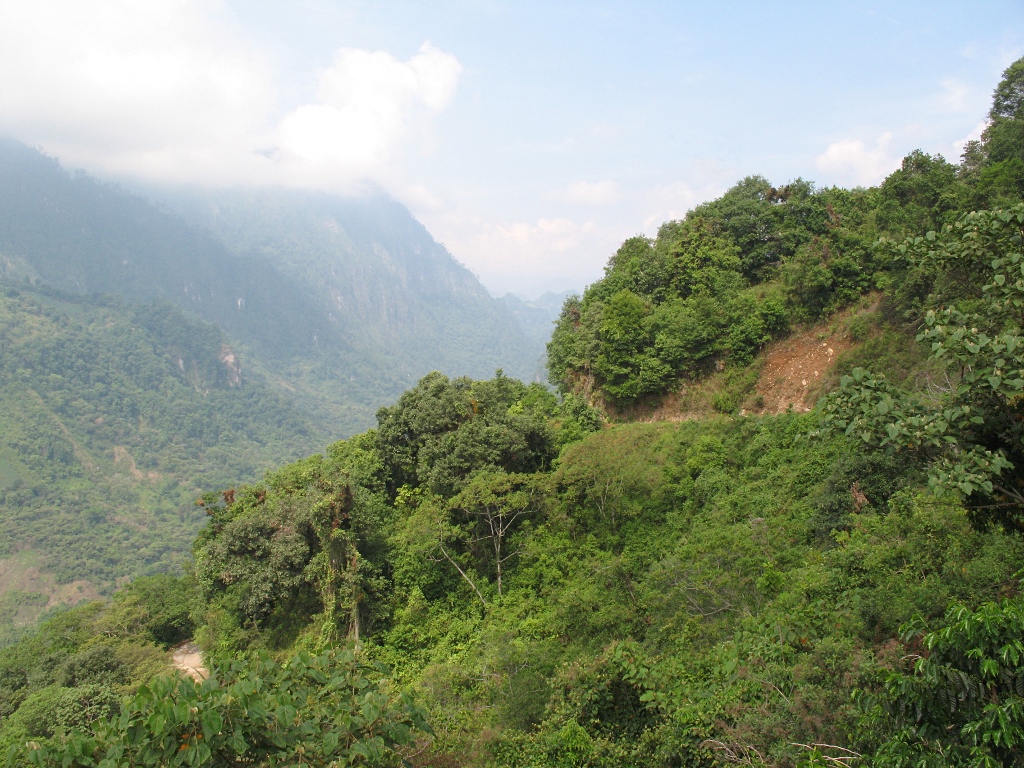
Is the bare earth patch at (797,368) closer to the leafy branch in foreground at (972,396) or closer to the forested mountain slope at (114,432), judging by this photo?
the leafy branch in foreground at (972,396)

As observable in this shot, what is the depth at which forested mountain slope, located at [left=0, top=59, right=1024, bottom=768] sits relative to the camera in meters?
4.40

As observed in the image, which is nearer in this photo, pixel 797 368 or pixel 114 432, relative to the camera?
pixel 797 368

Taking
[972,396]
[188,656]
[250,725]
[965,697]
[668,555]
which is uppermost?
[972,396]

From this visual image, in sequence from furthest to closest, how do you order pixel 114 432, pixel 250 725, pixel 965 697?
pixel 114 432, pixel 250 725, pixel 965 697

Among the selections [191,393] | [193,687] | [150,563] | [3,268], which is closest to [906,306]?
[193,687]

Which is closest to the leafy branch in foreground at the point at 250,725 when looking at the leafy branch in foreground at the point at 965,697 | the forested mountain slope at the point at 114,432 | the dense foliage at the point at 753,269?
the leafy branch in foreground at the point at 965,697

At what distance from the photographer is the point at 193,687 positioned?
4.19 meters

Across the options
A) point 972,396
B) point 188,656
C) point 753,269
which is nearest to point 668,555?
point 972,396

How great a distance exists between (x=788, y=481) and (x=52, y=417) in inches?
5061

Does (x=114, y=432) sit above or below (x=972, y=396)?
below

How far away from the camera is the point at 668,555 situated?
45.2ft

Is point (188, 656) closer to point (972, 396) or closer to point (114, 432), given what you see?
point (972, 396)

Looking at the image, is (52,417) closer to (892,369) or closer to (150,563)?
(150,563)

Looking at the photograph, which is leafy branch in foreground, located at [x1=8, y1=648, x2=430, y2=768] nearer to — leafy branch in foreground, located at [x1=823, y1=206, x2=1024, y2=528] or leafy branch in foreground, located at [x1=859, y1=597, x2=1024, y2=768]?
leafy branch in foreground, located at [x1=859, y1=597, x2=1024, y2=768]
